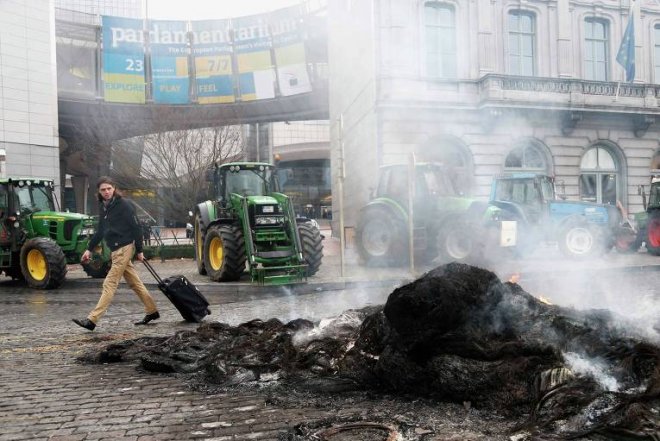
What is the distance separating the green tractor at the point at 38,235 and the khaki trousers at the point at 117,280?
5050 mm

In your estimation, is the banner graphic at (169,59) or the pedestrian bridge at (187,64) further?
the banner graphic at (169,59)

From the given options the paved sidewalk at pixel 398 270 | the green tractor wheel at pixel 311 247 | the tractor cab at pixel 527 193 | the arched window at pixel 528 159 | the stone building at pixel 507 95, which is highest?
the stone building at pixel 507 95

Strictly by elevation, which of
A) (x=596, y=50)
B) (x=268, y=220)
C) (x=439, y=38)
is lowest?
(x=268, y=220)

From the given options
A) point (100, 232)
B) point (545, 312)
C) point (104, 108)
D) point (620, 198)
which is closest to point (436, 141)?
point (620, 198)

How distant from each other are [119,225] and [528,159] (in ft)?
44.9

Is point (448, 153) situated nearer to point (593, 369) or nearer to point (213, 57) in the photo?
point (593, 369)

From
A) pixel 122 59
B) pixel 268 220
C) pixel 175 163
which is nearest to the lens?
pixel 268 220

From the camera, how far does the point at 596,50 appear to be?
1691cm

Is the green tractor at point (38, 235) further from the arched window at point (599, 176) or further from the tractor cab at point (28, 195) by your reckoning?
the arched window at point (599, 176)

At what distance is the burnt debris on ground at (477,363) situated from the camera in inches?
107

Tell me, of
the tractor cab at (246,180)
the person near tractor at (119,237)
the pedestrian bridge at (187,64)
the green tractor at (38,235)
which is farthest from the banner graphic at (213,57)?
the person near tractor at (119,237)

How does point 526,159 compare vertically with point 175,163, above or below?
below

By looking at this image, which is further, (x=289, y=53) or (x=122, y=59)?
(x=122, y=59)

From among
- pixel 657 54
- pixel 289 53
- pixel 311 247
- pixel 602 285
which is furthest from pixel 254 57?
pixel 602 285
